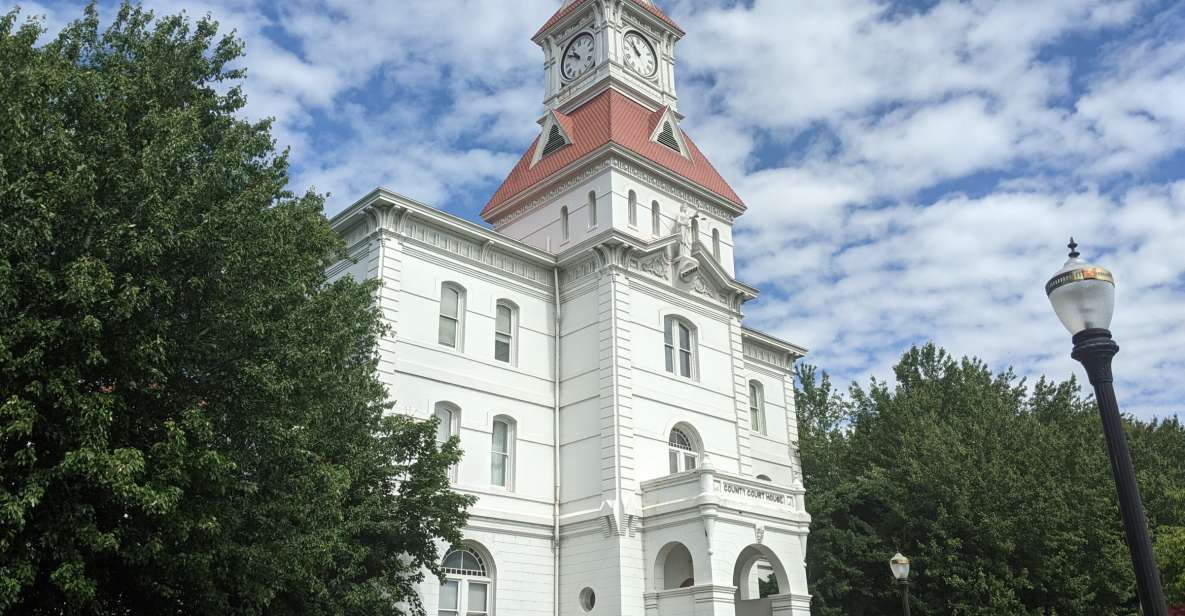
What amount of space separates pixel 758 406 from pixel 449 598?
52.1ft

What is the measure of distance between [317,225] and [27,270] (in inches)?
233

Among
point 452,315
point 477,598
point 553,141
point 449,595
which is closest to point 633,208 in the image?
point 553,141

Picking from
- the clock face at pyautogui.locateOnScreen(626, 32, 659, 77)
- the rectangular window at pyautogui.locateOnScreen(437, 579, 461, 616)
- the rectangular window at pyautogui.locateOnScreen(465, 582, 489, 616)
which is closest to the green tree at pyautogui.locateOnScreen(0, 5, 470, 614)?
the rectangular window at pyautogui.locateOnScreen(437, 579, 461, 616)

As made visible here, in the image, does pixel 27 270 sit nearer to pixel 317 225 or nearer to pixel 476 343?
pixel 317 225

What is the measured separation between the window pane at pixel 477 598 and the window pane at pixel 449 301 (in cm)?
764

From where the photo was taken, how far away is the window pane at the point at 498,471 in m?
27.3

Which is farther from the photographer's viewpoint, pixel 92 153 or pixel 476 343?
pixel 476 343

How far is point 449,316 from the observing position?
27.9 m

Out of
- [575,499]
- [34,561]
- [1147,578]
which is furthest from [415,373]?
[1147,578]

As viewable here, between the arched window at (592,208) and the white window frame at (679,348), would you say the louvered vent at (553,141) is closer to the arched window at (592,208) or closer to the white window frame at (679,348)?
the arched window at (592,208)

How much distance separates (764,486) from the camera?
92.0 feet

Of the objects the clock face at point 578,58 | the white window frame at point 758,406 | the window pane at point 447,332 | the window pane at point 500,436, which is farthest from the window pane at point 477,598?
the clock face at point 578,58

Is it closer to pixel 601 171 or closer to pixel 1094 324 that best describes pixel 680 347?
pixel 601 171

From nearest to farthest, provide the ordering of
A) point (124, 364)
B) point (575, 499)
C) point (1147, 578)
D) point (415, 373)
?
point (1147, 578)
point (124, 364)
point (415, 373)
point (575, 499)
